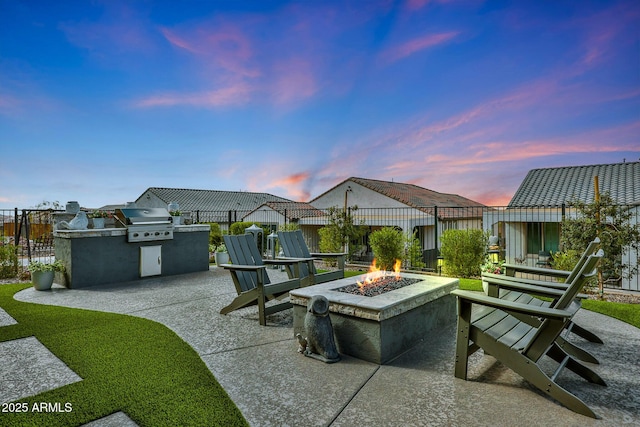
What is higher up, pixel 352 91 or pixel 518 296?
pixel 352 91

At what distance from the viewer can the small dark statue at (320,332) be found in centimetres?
289

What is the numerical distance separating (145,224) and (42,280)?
1.88 m

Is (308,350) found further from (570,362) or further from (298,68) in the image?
(298,68)

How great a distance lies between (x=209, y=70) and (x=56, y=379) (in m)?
8.07

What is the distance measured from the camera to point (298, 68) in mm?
9016

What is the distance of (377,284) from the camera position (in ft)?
12.5

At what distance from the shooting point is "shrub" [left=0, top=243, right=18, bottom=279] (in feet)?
24.1

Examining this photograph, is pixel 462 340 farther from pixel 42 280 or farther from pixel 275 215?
pixel 275 215

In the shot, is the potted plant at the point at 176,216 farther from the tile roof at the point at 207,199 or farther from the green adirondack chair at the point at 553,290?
the tile roof at the point at 207,199

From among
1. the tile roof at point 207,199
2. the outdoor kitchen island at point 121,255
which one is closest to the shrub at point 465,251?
the outdoor kitchen island at point 121,255

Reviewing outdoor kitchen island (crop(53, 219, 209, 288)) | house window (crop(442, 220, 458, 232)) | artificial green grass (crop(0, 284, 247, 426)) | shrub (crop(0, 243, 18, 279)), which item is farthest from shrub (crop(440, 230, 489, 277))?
shrub (crop(0, 243, 18, 279))

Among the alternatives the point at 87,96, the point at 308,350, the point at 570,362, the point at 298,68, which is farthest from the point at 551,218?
the point at 87,96

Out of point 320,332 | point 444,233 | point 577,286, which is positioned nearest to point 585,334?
point 577,286

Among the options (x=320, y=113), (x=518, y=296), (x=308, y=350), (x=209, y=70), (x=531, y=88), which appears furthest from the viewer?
(x=320, y=113)
